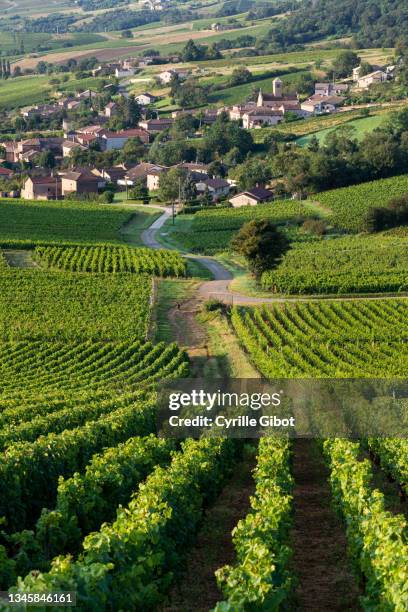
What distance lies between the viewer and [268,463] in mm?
22922

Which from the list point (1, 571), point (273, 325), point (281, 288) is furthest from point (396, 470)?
point (281, 288)

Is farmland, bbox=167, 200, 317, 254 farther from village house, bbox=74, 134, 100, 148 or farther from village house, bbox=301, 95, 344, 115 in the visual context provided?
village house, bbox=301, 95, 344, 115

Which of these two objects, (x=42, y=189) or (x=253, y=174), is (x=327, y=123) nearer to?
(x=253, y=174)

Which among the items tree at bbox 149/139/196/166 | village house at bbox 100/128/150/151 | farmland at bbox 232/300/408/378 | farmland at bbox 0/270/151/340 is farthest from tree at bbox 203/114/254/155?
farmland at bbox 232/300/408/378

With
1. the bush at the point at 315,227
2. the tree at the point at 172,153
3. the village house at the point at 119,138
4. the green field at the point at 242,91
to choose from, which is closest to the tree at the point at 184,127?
the village house at the point at 119,138

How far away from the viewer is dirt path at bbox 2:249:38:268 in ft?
230

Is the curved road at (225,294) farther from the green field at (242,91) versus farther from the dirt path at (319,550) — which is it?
the green field at (242,91)

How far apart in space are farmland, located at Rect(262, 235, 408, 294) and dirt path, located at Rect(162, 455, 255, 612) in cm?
3584

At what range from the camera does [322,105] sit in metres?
151

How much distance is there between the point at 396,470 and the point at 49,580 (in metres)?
13.1

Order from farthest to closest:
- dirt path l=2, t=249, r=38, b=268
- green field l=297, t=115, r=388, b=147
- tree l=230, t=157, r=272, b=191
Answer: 1. green field l=297, t=115, r=388, b=147
2. tree l=230, t=157, r=272, b=191
3. dirt path l=2, t=249, r=38, b=268

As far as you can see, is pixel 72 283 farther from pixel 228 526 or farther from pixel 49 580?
pixel 49 580

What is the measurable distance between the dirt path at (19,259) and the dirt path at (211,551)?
4629 cm

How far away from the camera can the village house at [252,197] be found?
336 ft
